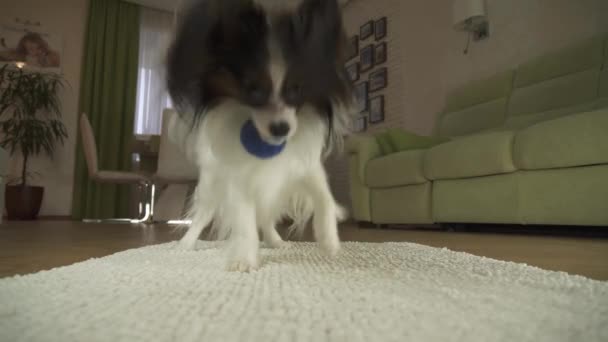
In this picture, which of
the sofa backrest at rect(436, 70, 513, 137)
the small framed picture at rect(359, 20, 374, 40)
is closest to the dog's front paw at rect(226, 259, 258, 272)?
the sofa backrest at rect(436, 70, 513, 137)

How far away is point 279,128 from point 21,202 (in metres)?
5.77

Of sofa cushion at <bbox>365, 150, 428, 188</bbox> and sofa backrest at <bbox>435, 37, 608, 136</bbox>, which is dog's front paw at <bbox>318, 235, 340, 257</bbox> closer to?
sofa cushion at <bbox>365, 150, 428, 188</bbox>

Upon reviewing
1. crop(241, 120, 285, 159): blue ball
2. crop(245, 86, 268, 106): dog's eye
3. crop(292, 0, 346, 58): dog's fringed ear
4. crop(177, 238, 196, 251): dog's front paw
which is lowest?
crop(177, 238, 196, 251): dog's front paw

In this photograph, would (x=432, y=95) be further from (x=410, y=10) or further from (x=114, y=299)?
(x=114, y=299)

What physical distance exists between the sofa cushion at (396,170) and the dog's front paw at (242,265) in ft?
8.23

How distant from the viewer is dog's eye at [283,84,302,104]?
1235mm

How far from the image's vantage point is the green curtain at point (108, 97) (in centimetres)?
679

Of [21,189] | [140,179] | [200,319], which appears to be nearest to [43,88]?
[21,189]

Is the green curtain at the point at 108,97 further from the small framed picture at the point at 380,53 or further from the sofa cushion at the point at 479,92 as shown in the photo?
the sofa cushion at the point at 479,92

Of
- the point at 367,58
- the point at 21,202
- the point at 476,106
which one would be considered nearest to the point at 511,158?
the point at 476,106

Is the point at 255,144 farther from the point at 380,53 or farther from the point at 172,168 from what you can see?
the point at 380,53

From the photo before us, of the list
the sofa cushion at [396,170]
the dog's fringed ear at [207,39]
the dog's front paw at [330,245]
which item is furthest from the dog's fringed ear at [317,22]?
the sofa cushion at [396,170]

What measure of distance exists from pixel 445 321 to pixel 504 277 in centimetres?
48

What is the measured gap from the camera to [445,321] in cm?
65
